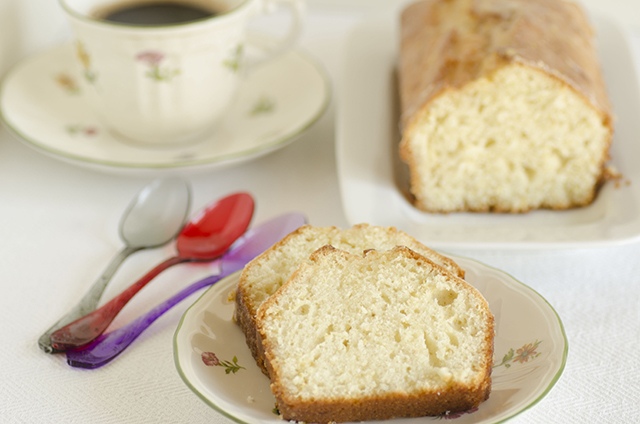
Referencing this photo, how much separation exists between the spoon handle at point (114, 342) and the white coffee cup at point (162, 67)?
545 mm

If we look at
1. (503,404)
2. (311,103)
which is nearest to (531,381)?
(503,404)

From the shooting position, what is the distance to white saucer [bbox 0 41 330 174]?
55.7 inches

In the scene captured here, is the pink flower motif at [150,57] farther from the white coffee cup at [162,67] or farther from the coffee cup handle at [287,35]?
the coffee cup handle at [287,35]

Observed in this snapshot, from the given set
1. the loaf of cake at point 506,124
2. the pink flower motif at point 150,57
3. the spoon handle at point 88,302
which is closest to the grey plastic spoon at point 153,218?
the spoon handle at point 88,302

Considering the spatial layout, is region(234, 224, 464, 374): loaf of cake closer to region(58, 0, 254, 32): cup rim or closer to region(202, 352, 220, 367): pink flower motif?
region(202, 352, 220, 367): pink flower motif

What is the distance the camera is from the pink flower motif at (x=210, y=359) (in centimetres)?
87

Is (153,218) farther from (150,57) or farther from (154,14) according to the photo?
(154,14)

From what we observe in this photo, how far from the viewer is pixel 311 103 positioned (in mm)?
1610

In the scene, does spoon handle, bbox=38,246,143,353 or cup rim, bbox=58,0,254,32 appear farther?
cup rim, bbox=58,0,254,32

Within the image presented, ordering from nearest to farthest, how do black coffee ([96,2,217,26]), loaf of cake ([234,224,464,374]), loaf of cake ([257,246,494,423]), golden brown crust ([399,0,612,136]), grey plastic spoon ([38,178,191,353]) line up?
loaf of cake ([257,246,494,423])
loaf of cake ([234,224,464,374])
grey plastic spoon ([38,178,191,353])
golden brown crust ([399,0,612,136])
black coffee ([96,2,217,26])

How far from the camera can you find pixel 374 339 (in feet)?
2.75

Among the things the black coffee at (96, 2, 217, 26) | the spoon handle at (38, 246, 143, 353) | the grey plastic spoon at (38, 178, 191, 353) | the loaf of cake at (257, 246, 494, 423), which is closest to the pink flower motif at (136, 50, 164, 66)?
the black coffee at (96, 2, 217, 26)

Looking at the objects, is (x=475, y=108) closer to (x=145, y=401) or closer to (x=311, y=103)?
(x=311, y=103)

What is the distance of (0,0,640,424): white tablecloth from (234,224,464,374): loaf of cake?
0.53ft
